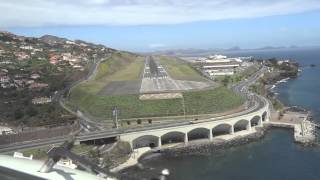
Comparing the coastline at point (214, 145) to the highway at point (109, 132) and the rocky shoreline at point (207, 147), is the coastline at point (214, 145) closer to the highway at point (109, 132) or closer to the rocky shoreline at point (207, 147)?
the rocky shoreline at point (207, 147)

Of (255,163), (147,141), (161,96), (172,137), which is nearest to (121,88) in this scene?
(161,96)

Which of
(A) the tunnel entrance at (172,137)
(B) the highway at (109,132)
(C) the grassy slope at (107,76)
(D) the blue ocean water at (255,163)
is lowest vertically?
(D) the blue ocean water at (255,163)

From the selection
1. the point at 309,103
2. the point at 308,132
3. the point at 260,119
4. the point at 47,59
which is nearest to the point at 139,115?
the point at 260,119

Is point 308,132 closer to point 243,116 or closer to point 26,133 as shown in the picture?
point 243,116

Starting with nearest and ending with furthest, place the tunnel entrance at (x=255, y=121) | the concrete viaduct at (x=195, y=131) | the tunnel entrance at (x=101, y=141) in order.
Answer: the tunnel entrance at (x=101, y=141) → the concrete viaduct at (x=195, y=131) → the tunnel entrance at (x=255, y=121)

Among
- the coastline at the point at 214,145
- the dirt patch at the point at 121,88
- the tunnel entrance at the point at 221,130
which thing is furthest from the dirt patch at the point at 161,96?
the coastline at the point at 214,145

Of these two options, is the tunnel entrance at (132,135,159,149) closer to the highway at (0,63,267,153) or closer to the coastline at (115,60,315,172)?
the highway at (0,63,267,153)
